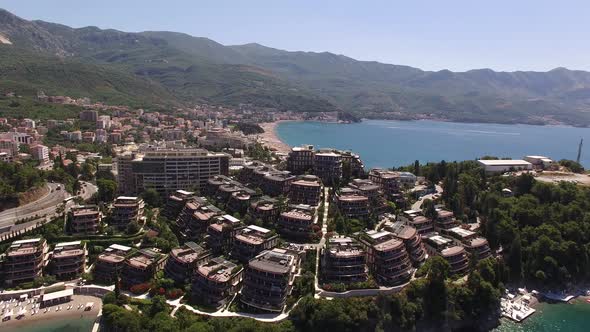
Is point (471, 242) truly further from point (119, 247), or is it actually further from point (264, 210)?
point (119, 247)

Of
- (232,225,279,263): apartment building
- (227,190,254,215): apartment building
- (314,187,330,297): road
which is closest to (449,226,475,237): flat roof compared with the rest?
(314,187,330,297): road

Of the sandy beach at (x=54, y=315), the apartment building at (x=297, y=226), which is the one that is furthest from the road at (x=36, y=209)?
the apartment building at (x=297, y=226)

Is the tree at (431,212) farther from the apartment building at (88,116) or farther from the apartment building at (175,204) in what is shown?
the apartment building at (88,116)

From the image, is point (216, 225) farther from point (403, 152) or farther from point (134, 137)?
point (403, 152)

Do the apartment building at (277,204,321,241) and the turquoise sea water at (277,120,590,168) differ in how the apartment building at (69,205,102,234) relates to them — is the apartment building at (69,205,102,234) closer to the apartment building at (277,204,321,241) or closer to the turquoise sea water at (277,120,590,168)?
the apartment building at (277,204,321,241)

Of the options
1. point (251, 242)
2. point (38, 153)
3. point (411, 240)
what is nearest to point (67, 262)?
point (251, 242)
